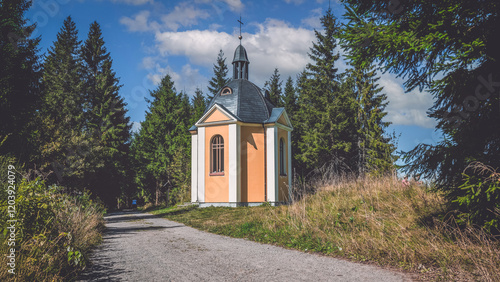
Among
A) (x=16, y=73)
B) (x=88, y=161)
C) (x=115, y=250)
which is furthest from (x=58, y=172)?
(x=115, y=250)

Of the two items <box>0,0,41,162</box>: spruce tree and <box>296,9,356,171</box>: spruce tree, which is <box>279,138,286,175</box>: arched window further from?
→ <box>0,0,41,162</box>: spruce tree

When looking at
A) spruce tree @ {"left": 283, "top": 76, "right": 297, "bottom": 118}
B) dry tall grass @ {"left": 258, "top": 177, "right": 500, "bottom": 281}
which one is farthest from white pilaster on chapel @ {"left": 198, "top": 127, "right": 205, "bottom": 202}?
spruce tree @ {"left": 283, "top": 76, "right": 297, "bottom": 118}

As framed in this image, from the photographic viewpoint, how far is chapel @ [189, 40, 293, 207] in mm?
18047

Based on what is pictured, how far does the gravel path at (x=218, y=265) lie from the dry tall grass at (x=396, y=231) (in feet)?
1.68

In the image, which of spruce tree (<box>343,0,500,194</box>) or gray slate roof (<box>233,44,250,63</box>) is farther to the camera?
gray slate roof (<box>233,44,250,63</box>)

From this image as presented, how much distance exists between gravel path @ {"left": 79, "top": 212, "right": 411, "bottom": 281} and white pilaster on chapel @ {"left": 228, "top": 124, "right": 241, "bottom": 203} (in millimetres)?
10189

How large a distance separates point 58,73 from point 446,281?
126 ft

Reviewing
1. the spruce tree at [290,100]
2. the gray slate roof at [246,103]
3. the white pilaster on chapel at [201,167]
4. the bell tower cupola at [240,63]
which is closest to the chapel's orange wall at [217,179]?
the white pilaster on chapel at [201,167]

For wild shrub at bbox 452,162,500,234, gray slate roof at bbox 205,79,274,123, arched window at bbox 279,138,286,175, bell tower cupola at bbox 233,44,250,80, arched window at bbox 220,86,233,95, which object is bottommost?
wild shrub at bbox 452,162,500,234

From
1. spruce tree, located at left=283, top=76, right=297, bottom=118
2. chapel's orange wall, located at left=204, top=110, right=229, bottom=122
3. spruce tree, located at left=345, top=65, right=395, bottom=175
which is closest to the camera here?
chapel's orange wall, located at left=204, top=110, right=229, bottom=122

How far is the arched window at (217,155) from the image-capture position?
1867 centimetres

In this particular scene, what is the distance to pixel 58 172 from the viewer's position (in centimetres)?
1493

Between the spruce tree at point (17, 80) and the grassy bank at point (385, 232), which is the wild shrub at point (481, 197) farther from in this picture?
the spruce tree at point (17, 80)

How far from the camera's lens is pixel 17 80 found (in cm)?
1110
